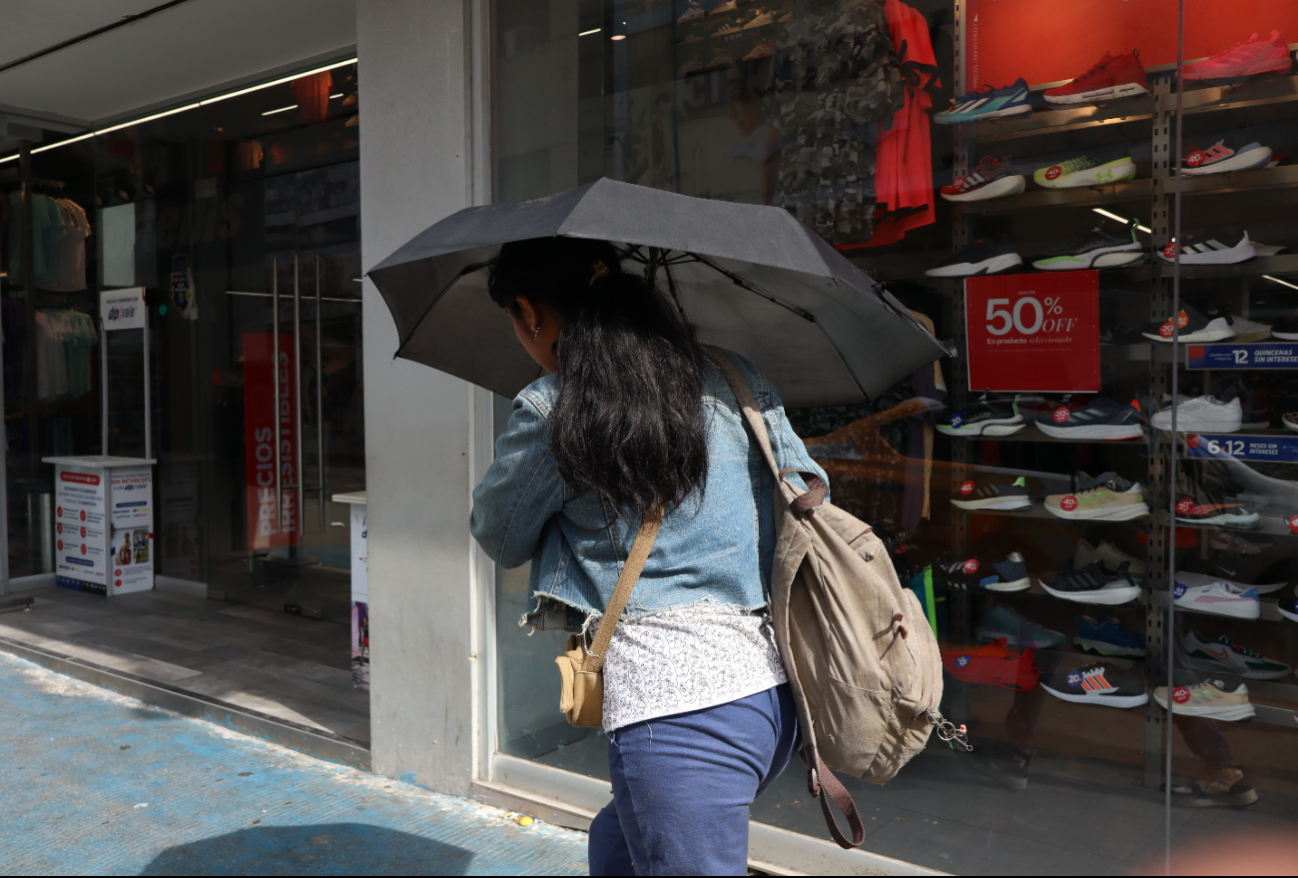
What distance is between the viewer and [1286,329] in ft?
9.33

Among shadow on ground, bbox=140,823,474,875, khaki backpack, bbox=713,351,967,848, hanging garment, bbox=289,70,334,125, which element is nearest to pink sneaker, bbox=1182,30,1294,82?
khaki backpack, bbox=713,351,967,848

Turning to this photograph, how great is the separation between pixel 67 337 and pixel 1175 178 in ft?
25.2

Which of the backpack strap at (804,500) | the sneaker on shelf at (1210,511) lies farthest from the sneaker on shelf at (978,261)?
the backpack strap at (804,500)

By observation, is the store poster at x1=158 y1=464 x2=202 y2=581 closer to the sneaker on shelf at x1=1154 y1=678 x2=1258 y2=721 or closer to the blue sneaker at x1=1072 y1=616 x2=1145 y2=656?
the blue sneaker at x1=1072 y1=616 x2=1145 y2=656

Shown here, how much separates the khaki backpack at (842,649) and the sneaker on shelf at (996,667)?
177cm

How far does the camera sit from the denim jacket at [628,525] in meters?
1.68

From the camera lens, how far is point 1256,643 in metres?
2.95

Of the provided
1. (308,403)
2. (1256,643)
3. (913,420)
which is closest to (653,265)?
(913,420)

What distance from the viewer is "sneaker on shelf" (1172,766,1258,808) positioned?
290 centimetres

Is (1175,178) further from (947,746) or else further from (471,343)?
(471,343)

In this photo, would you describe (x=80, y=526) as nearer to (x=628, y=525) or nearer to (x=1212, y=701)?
(x=628, y=525)

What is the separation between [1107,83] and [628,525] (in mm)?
2398

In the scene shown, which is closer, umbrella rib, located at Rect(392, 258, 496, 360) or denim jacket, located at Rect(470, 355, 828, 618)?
denim jacket, located at Rect(470, 355, 828, 618)

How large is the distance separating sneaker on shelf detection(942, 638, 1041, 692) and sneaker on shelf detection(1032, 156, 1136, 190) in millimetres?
1508
